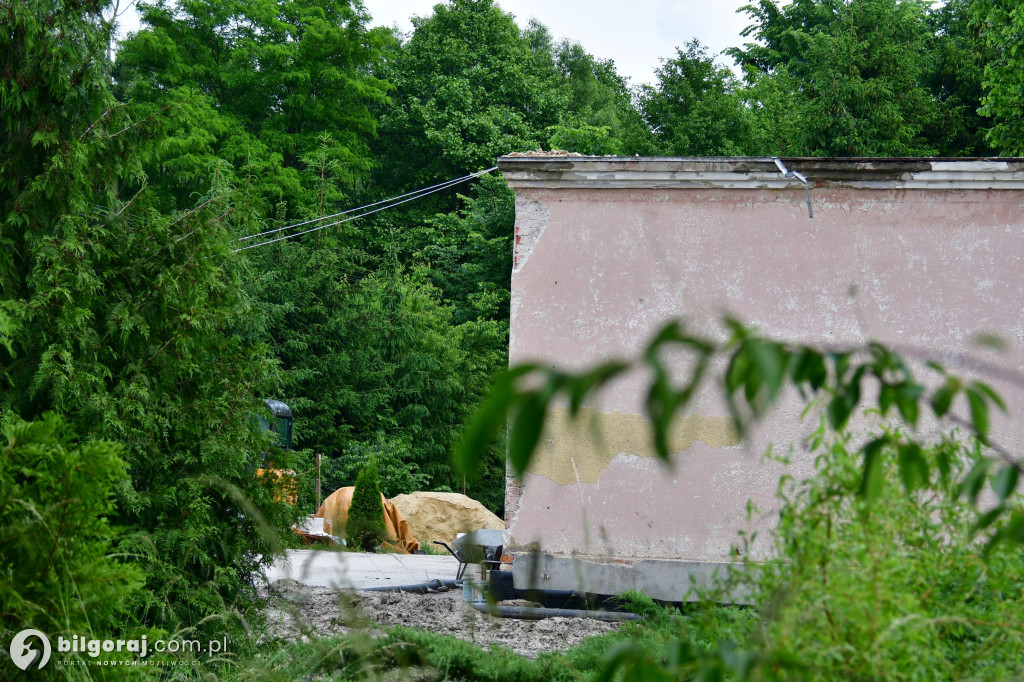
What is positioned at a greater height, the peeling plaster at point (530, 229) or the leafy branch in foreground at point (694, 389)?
the peeling plaster at point (530, 229)

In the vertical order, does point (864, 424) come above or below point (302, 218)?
below

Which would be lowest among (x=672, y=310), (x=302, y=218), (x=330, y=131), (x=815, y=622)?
(x=815, y=622)

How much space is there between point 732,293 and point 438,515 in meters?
9.63

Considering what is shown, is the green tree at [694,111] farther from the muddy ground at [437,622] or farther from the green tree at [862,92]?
the muddy ground at [437,622]

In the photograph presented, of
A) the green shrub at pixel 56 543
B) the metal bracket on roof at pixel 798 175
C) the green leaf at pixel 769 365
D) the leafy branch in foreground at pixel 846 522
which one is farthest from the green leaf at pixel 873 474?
the metal bracket on roof at pixel 798 175

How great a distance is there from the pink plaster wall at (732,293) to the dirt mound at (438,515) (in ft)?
26.4

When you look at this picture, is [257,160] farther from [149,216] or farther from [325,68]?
[149,216]

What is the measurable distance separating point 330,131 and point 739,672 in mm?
28347

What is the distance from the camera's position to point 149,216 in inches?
226

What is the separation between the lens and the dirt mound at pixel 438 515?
54.7 ft

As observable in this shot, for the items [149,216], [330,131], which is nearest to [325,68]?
[330,131]

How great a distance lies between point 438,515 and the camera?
1695 centimetres

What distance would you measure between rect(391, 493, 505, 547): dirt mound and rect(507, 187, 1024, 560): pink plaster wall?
8036 millimetres

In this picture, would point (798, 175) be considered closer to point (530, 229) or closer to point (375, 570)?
point (530, 229)
